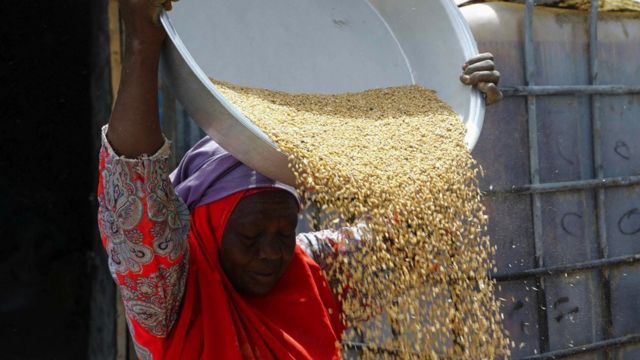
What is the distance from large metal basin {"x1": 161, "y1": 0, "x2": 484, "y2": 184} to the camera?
82.3 inches

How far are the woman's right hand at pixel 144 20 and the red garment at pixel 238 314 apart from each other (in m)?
0.49

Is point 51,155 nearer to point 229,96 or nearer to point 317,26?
point 317,26

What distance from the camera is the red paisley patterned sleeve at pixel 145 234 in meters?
1.64

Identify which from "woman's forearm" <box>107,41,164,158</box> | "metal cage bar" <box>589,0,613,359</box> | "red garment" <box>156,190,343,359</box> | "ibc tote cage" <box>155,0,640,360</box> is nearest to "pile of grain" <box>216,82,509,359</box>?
"red garment" <box>156,190,343,359</box>

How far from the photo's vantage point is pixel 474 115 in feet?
7.02

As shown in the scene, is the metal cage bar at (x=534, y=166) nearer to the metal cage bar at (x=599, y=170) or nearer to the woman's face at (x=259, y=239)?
the metal cage bar at (x=599, y=170)

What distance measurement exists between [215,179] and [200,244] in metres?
0.15

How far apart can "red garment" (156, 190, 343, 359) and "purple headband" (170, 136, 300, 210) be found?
0.9 inches

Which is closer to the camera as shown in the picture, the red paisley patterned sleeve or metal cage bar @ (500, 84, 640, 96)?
the red paisley patterned sleeve

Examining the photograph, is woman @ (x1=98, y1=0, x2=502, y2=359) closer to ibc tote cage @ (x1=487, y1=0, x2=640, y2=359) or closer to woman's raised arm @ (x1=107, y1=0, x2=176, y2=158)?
woman's raised arm @ (x1=107, y1=0, x2=176, y2=158)

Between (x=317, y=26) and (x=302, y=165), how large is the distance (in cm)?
71

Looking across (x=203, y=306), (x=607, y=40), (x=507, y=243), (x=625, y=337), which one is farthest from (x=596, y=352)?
(x=203, y=306)

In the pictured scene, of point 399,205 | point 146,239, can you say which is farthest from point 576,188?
point 146,239

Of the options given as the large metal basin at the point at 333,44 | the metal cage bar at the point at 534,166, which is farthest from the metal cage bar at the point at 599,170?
the large metal basin at the point at 333,44
